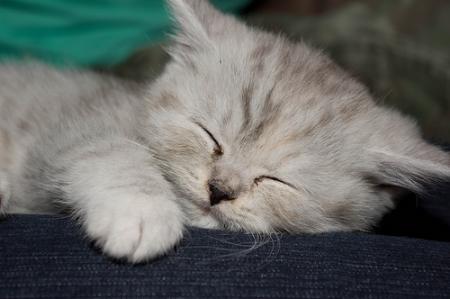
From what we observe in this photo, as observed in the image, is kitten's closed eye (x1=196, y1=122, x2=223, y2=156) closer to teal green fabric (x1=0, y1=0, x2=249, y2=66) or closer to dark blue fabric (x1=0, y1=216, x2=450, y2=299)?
dark blue fabric (x1=0, y1=216, x2=450, y2=299)

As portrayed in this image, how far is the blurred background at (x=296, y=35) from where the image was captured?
2014mm

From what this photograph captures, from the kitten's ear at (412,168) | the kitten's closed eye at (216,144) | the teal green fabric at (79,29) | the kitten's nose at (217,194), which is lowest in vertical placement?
the teal green fabric at (79,29)

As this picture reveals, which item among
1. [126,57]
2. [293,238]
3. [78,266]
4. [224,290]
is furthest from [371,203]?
[126,57]

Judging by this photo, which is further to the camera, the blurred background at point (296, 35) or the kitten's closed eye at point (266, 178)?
the blurred background at point (296, 35)

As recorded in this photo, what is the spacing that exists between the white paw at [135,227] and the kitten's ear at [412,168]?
1.47ft

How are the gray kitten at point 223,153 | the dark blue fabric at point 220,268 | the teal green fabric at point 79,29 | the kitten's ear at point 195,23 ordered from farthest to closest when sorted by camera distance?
the teal green fabric at point 79,29 → the kitten's ear at point 195,23 → the gray kitten at point 223,153 → the dark blue fabric at point 220,268

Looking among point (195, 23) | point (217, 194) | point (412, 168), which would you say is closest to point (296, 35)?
point (195, 23)

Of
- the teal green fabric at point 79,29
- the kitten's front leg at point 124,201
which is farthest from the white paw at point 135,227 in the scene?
the teal green fabric at point 79,29

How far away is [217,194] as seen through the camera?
3.22ft

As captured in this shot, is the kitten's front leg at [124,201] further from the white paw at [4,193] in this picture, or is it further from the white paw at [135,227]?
the white paw at [4,193]

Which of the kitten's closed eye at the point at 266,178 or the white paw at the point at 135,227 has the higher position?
the kitten's closed eye at the point at 266,178

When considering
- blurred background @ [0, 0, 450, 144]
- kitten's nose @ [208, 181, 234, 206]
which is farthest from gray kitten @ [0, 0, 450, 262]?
blurred background @ [0, 0, 450, 144]

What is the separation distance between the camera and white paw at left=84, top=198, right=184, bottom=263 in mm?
827

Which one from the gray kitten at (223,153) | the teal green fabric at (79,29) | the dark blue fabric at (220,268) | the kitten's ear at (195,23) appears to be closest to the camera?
the dark blue fabric at (220,268)
